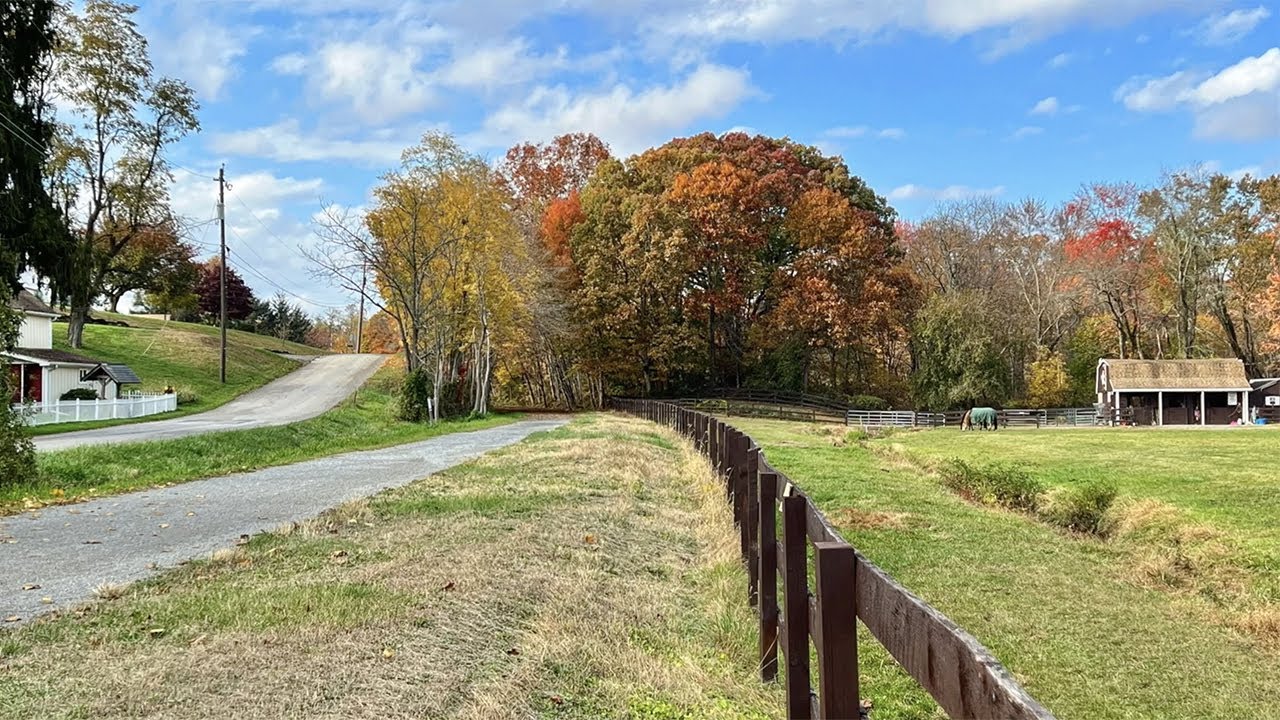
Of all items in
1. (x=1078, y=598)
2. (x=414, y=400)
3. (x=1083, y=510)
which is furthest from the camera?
(x=414, y=400)

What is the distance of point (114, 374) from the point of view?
34062mm

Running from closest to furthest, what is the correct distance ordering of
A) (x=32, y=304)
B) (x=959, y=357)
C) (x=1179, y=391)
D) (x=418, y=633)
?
(x=418, y=633)
(x=32, y=304)
(x=959, y=357)
(x=1179, y=391)

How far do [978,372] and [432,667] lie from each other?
44.1m

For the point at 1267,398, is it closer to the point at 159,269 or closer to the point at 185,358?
the point at 185,358

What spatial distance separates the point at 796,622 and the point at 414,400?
99.0ft

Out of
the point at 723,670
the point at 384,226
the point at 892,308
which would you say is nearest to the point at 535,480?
the point at 723,670

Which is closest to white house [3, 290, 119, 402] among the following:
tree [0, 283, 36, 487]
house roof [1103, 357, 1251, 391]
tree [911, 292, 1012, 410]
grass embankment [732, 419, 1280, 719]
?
tree [0, 283, 36, 487]

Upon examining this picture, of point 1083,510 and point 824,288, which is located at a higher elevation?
point 824,288

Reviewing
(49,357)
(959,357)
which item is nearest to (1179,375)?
(959,357)

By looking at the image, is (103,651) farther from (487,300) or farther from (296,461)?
(487,300)

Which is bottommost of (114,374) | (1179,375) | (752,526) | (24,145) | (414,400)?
(752,526)

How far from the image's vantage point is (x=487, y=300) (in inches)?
1403

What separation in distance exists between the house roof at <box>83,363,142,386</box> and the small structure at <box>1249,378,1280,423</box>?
53035 mm

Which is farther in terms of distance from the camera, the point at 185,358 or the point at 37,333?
the point at 185,358
